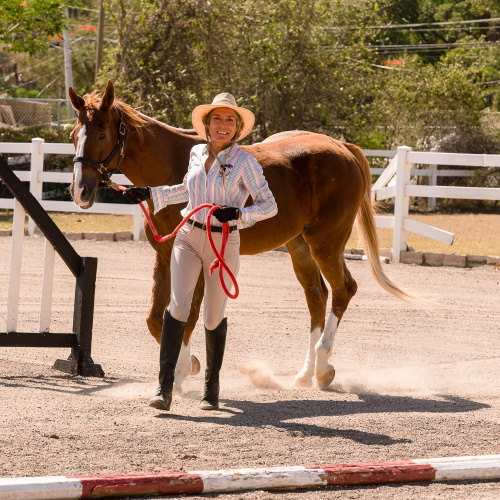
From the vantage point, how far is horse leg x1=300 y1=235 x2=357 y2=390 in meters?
6.15

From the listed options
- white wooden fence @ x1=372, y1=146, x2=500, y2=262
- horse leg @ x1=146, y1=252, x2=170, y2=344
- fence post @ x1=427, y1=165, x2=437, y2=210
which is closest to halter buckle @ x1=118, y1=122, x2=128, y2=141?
horse leg @ x1=146, y1=252, x2=170, y2=344

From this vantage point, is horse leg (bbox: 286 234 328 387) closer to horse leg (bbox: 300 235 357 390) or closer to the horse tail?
horse leg (bbox: 300 235 357 390)

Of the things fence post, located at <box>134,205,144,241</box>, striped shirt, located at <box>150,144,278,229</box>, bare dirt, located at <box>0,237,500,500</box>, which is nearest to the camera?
bare dirt, located at <box>0,237,500,500</box>

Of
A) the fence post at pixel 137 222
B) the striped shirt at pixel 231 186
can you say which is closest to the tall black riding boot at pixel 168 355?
the striped shirt at pixel 231 186

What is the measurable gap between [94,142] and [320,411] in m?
2.25

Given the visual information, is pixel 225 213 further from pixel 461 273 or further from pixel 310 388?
pixel 461 273

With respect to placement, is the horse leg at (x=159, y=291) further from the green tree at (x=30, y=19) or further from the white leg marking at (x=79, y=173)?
the green tree at (x=30, y=19)

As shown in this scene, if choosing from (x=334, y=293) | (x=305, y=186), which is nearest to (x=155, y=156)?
(x=305, y=186)

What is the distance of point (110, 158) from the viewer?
548 cm

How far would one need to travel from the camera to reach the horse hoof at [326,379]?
20.1ft

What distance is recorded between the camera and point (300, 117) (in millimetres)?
21266

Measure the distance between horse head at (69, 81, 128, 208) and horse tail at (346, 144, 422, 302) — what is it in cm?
235

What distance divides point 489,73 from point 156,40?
2127 centimetres

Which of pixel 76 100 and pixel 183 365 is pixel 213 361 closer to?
pixel 183 365
